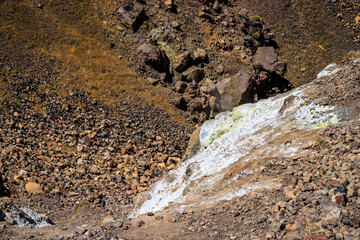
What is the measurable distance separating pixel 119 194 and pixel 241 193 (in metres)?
6.60

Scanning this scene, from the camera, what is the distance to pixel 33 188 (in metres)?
12.9

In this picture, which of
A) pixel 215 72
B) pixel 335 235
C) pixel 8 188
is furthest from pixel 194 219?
pixel 215 72

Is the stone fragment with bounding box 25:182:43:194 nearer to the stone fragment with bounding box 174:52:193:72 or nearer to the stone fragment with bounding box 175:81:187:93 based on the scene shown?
the stone fragment with bounding box 175:81:187:93

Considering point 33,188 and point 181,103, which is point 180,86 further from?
point 33,188

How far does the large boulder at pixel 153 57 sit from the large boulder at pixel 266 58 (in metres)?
6.16

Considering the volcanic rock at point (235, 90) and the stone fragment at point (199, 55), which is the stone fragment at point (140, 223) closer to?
the volcanic rock at point (235, 90)

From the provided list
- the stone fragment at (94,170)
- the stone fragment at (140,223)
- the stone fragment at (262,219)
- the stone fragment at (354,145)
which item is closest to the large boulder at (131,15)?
the stone fragment at (94,170)

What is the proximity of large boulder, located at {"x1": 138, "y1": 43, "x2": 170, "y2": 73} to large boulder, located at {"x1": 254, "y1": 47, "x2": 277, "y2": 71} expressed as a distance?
6159 millimetres

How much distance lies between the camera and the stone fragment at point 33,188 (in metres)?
12.9

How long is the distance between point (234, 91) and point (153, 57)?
17.9 ft

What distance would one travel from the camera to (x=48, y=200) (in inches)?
504

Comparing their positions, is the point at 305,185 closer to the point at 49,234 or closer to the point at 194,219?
the point at 194,219

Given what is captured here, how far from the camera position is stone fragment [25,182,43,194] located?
1289 centimetres

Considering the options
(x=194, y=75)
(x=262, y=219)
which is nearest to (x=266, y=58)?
(x=194, y=75)
